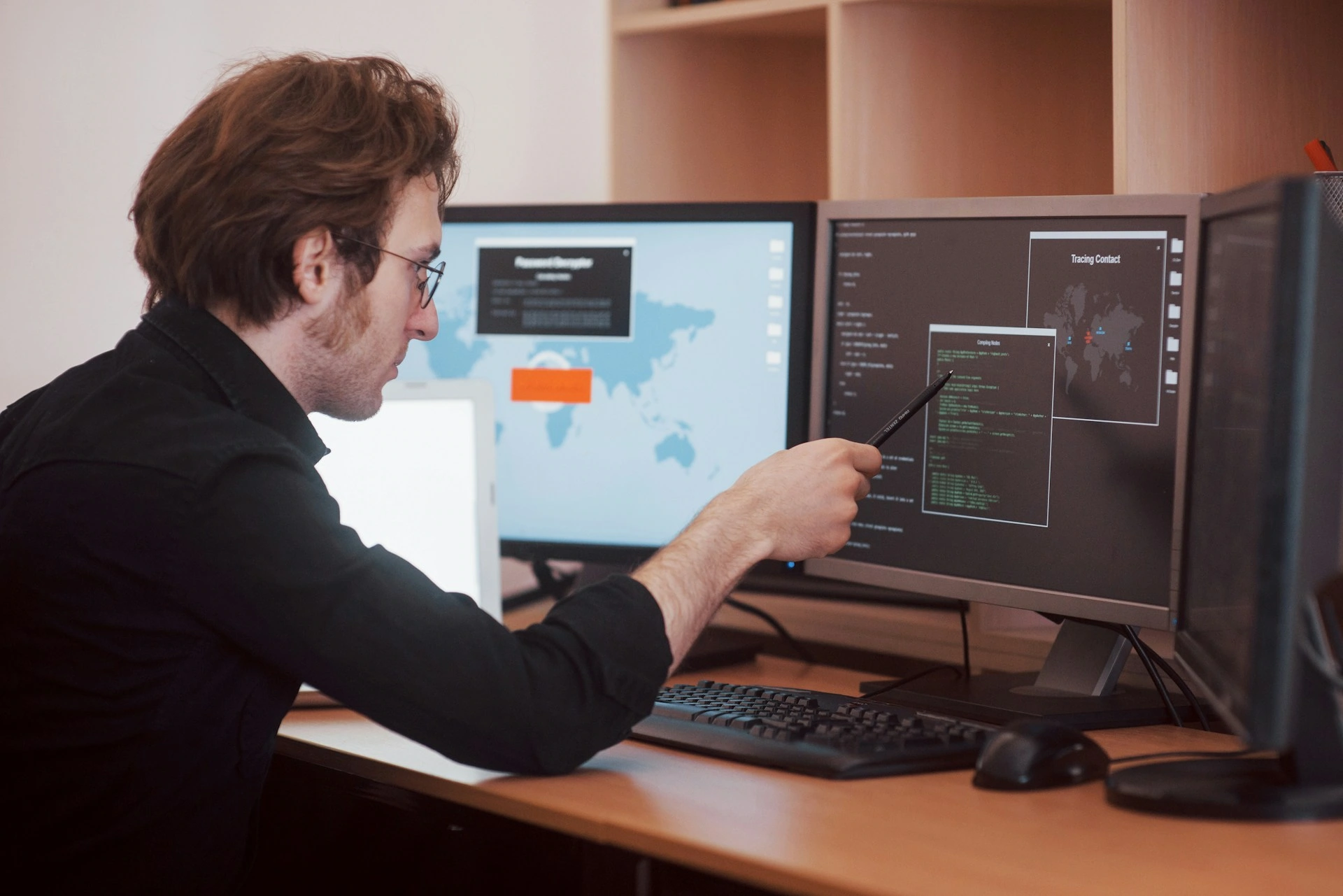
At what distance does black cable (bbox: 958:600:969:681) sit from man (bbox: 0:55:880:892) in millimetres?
324

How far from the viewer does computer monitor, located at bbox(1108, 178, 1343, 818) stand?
78cm

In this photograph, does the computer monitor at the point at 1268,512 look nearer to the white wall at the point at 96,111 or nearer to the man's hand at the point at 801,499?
the man's hand at the point at 801,499

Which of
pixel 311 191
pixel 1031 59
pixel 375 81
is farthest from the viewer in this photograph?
pixel 1031 59

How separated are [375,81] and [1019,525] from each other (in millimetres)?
730

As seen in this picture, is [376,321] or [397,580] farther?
[376,321]

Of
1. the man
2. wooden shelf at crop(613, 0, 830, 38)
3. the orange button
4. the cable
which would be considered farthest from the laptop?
the cable

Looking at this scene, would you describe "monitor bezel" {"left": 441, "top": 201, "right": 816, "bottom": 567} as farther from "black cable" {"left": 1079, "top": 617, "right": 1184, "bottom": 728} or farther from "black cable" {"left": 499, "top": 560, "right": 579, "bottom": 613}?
"black cable" {"left": 1079, "top": 617, "right": 1184, "bottom": 728}

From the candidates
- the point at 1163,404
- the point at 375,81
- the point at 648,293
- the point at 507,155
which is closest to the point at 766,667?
the point at 648,293

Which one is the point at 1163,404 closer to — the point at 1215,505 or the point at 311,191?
the point at 1215,505

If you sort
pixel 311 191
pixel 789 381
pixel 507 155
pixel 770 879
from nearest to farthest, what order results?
pixel 770 879 → pixel 311 191 → pixel 789 381 → pixel 507 155

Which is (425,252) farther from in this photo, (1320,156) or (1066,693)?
(1320,156)

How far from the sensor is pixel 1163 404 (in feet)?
3.74

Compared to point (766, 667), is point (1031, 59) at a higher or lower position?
higher

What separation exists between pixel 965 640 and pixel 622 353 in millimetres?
514
